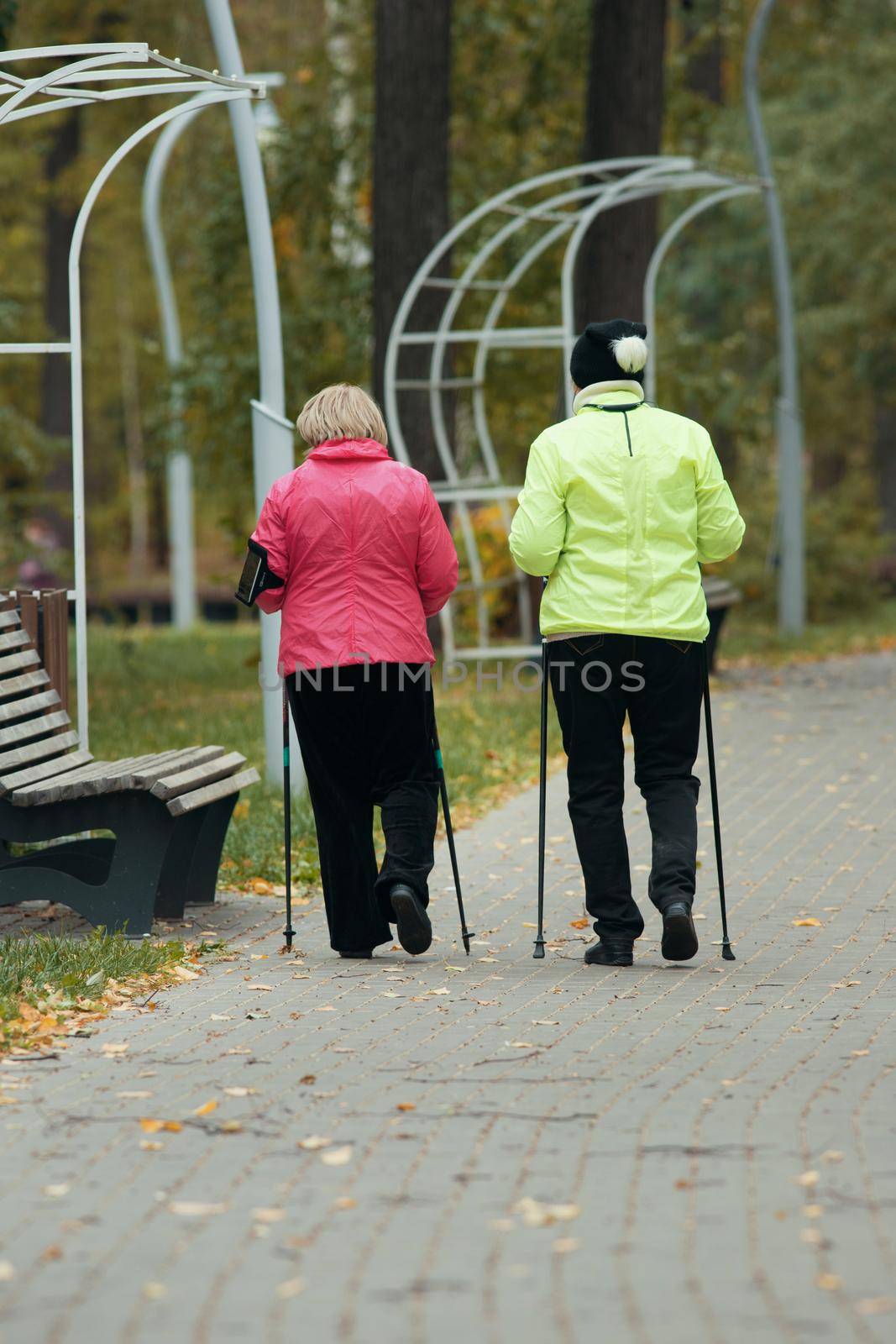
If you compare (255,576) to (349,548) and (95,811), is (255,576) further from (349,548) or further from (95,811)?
(95,811)

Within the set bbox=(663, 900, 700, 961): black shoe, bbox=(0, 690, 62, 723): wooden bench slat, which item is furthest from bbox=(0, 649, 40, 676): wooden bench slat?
bbox=(663, 900, 700, 961): black shoe

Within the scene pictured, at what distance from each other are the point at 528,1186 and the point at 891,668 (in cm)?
1332

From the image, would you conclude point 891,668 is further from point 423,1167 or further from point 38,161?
point 38,161

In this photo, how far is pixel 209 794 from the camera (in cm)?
663

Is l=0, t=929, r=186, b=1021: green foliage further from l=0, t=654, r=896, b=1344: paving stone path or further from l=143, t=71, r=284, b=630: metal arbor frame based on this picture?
l=143, t=71, r=284, b=630: metal arbor frame

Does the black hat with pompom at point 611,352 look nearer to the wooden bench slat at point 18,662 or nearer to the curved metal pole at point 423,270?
the wooden bench slat at point 18,662

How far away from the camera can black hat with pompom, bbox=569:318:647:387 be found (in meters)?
6.07

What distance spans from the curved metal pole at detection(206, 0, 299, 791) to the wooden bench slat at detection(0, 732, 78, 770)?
2.16 m

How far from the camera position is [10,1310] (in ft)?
11.0

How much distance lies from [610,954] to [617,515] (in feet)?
4.62

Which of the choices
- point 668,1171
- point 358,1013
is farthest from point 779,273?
point 668,1171

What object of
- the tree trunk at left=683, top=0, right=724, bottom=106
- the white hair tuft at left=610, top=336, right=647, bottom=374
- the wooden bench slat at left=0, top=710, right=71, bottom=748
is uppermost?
the tree trunk at left=683, top=0, right=724, bottom=106

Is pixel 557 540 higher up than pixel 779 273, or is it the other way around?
pixel 779 273

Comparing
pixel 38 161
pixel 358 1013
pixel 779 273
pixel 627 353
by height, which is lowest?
pixel 358 1013
